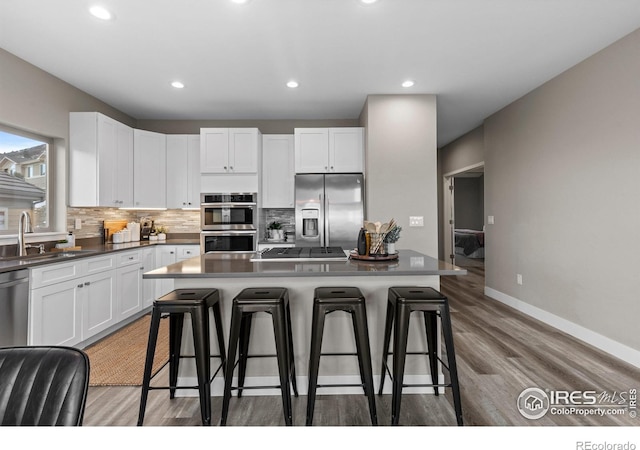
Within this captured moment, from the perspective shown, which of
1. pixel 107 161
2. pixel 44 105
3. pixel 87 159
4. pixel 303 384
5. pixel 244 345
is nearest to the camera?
pixel 244 345

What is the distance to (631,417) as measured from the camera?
208 cm

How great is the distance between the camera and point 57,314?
2.88 metres

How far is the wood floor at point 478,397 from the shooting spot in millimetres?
2051

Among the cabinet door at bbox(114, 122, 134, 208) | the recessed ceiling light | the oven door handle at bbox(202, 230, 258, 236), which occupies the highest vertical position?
the recessed ceiling light

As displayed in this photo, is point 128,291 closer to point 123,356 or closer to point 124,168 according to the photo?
point 123,356

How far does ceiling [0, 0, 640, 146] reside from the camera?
2508mm

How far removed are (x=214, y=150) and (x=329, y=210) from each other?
5.92 feet

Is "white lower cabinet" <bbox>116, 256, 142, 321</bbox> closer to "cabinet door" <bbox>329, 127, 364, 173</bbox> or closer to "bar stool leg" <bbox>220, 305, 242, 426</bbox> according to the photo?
"bar stool leg" <bbox>220, 305, 242, 426</bbox>

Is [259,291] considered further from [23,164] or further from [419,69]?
[23,164]

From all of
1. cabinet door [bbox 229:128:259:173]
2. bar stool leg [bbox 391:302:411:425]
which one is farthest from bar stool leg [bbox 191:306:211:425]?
cabinet door [bbox 229:128:259:173]

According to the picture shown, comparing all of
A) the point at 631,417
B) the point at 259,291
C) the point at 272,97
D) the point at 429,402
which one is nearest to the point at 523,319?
the point at 631,417

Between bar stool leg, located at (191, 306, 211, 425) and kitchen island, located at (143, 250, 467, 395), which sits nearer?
bar stool leg, located at (191, 306, 211, 425)

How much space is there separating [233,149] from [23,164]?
2.25 meters

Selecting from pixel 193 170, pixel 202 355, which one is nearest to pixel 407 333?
pixel 202 355
